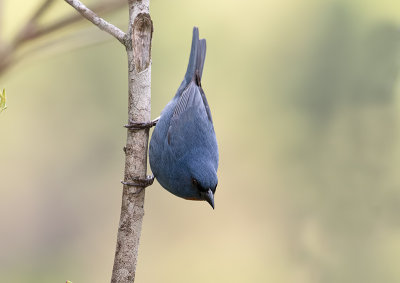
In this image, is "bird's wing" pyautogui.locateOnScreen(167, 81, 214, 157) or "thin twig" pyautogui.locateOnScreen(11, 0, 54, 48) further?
"bird's wing" pyautogui.locateOnScreen(167, 81, 214, 157)

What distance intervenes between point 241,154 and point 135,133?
376 cm

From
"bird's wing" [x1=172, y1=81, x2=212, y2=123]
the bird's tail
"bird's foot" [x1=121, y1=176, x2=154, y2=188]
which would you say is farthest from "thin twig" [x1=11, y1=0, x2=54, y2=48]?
the bird's tail

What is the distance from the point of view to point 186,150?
3.67 meters

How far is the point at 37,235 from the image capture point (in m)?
6.42

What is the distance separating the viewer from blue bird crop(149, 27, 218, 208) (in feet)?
11.7

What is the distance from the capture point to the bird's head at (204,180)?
351 centimetres

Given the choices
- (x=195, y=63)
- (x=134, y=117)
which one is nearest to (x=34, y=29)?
(x=134, y=117)

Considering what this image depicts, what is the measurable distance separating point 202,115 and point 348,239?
289 cm

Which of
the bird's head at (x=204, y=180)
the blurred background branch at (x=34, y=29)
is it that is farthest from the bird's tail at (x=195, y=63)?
the blurred background branch at (x=34, y=29)

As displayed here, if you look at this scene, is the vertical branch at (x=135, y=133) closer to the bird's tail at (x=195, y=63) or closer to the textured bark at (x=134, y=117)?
the textured bark at (x=134, y=117)

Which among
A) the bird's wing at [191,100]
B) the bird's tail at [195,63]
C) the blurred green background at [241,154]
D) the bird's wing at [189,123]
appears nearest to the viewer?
the bird's wing at [189,123]

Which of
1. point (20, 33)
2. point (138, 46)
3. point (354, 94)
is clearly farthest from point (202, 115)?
point (354, 94)

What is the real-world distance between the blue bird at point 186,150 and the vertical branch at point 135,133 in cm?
55

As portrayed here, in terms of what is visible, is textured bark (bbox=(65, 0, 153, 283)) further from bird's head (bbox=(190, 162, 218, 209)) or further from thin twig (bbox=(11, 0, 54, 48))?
thin twig (bbox=(11, 0, 54, 48))
